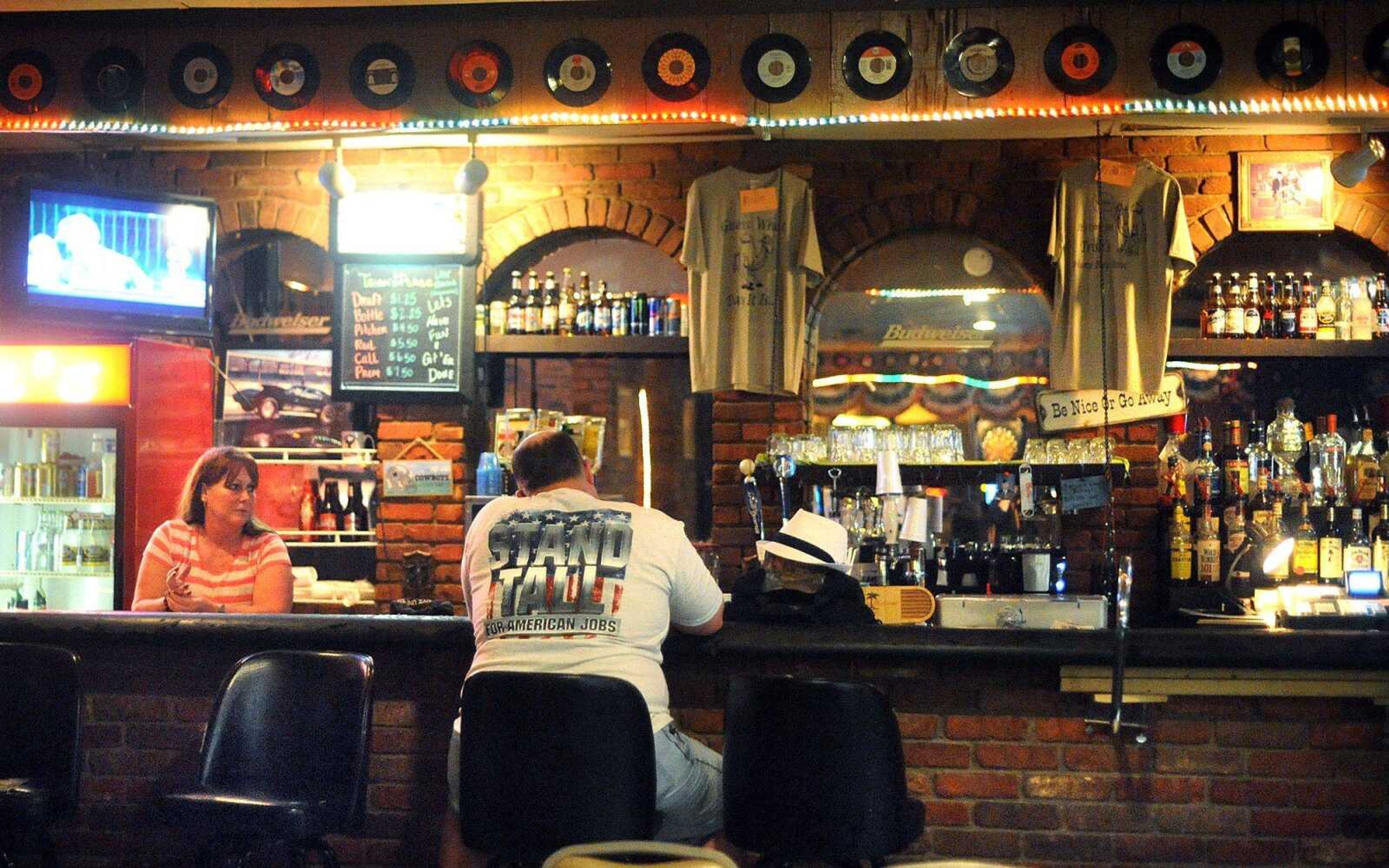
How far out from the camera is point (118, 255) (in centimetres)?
586

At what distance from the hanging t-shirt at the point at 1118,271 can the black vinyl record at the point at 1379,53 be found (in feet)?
2.97

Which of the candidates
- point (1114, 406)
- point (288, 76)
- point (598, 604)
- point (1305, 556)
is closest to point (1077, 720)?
point (598, 604)

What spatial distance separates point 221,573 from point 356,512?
2104 millimetres

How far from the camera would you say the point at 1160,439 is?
6465mm

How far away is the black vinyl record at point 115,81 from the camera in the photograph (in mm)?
6074

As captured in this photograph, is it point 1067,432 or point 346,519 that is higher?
point 1067,432

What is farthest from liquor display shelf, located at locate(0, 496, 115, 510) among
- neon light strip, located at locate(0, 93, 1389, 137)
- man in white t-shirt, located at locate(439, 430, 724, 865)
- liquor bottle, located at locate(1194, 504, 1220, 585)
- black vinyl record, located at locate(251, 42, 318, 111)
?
liquor bottle, located at locate(1194, 504, 1220, 585)

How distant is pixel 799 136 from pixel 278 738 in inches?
144

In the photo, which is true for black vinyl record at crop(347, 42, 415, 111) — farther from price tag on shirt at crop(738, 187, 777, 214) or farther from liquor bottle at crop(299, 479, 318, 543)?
liquor bottle at crop(299, 479, 318, 543)

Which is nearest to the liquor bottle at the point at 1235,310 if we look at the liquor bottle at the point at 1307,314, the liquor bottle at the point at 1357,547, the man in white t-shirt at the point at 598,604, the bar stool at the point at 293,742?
the liquor bottle at the point at 1307,314

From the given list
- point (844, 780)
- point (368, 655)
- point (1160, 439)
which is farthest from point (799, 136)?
point (844, 780)

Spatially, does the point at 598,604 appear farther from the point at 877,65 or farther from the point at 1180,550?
the point at 1180,550

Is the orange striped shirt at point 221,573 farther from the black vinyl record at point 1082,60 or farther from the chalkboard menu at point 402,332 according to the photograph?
the black vinyl record at point 1082,60

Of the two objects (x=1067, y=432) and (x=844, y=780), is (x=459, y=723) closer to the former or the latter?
(x=844, y=780)
